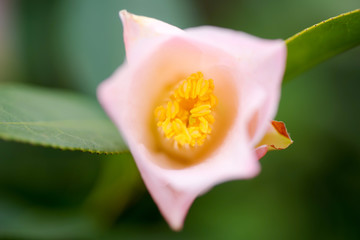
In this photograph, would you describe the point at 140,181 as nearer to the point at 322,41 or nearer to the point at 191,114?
the point at 191,114

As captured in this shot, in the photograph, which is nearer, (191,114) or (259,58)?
(259,58)

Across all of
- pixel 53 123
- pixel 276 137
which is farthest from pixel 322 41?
pixel 53 123

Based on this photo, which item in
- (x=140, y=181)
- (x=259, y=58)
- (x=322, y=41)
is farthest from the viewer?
(x=140, y=181)

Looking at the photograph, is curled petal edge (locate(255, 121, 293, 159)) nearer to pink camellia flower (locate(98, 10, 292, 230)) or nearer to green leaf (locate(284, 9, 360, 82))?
pink camellia flower (locate(98, 10, 292, 230))

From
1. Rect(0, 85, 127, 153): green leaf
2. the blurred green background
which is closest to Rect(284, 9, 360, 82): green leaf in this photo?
Rect(0, 85, 127, 153): green leaf

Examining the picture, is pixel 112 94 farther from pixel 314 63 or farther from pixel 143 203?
pixel 143 203

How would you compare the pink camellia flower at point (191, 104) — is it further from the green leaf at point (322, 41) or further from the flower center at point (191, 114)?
the green leaf at point (322, 41)
